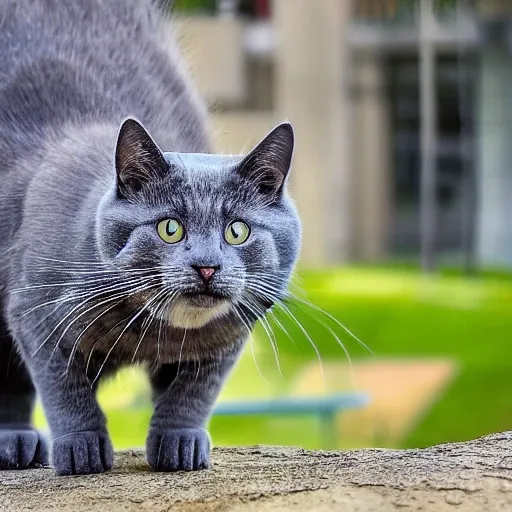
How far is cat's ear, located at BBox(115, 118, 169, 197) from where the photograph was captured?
1.89 metres

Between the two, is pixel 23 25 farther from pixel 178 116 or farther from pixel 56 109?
pixel 178 116

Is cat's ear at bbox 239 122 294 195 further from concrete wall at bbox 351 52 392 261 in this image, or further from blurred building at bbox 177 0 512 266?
concrete wall at bbox 351 52 392 261

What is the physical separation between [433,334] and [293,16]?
3.59m

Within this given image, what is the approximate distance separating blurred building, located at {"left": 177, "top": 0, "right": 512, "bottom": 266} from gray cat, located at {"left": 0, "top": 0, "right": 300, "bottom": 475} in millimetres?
5811

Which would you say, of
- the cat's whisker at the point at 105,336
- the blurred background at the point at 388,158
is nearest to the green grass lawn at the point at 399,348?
the blurred background at the point at 388,158

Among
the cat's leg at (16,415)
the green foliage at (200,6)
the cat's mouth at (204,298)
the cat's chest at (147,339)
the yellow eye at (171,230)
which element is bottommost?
the cat's leg at (16,415)

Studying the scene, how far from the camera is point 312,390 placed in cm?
597

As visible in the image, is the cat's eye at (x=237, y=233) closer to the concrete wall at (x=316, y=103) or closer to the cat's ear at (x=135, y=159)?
the cat's ear at (x=135, y=159)

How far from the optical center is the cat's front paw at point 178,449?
7.00 feet

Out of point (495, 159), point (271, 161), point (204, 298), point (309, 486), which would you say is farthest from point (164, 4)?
point (495, 159)

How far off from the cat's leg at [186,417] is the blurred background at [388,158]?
3879mm

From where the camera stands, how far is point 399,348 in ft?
21.8

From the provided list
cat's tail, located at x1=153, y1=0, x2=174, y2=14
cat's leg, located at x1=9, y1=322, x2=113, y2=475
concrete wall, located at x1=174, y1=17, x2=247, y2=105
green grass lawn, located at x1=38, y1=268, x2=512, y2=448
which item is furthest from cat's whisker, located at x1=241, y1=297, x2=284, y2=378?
concrete wall, located at x1=174, y1=17, x2=247, y2=105

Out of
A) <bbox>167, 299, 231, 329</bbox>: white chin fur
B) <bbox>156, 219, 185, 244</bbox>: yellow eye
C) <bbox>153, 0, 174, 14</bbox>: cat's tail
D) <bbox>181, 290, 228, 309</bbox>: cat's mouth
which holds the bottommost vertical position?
<bbox>167, 299, 231, 329</bbox>: white chin fur
